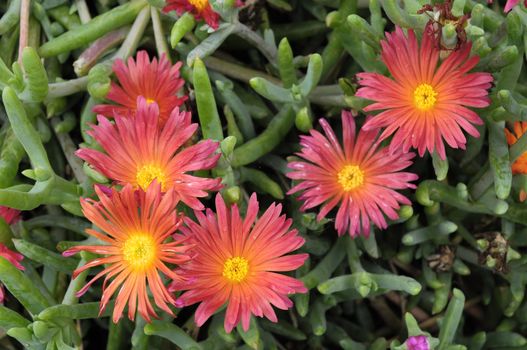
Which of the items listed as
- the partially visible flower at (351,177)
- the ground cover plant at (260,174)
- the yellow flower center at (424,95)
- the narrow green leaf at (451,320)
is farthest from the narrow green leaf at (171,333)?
the yellow flower center at (424,95)

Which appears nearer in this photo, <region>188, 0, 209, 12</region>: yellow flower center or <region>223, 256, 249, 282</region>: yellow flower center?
<region>223, 256, 249, 282</region>: yellow flower center

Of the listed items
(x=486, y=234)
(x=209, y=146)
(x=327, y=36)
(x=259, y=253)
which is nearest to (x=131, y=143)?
(x=209, y=146)

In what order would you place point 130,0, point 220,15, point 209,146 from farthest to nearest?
point 130,0 → point 220,15 → point 209,146

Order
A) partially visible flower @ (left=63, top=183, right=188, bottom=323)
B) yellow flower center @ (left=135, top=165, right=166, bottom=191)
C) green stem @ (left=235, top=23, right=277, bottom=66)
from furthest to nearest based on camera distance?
1. green stem @ (left=235, top=23, right=277, bottom=66)
2. yellow flower center @ (left=135, top=165, right=166, bottom=191)
3. partially visible flower @ (left=63, top=183, right=188, bottom=323)

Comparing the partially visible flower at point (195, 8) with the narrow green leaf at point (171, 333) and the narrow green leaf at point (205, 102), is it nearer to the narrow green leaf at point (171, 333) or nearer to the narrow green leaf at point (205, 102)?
the narrow green leaf at point (205, 102)

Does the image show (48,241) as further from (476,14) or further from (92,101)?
(476,14)

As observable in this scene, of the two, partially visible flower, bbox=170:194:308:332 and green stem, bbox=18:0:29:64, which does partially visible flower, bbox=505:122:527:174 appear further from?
green stem, bbox=18:0:29:64

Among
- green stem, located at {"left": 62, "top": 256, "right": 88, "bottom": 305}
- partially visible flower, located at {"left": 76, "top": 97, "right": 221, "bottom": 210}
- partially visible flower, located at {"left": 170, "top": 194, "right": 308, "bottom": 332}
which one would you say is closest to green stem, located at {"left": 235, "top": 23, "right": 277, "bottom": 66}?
partially visible flower, located at {"left": 76, "top": 97, "right": 221, "bottom": 210}
